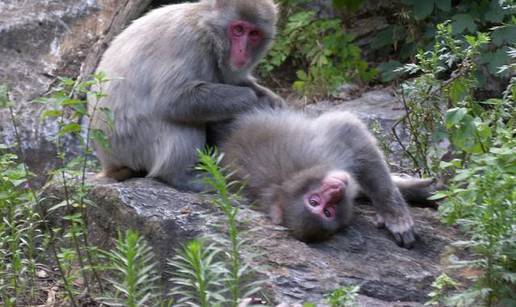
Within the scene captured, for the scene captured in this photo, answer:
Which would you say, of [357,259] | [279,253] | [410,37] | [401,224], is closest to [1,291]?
[279,253]

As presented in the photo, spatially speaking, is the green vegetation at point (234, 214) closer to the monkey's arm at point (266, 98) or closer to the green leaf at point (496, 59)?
the green leaf at point (496, 59)

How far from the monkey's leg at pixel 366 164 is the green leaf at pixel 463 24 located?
11.0 ft

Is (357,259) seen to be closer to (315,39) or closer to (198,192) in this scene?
(198,192)

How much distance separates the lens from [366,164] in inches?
225

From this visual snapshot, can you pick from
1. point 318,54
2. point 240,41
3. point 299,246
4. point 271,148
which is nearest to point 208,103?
point 240,41

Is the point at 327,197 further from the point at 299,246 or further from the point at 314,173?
the point at 299,246

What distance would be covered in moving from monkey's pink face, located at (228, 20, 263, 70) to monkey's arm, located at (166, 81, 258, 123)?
8.7 inches

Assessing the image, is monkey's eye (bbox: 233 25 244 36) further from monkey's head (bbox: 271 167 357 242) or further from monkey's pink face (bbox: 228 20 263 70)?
monkey's head (bbox: 271 167 357 242)

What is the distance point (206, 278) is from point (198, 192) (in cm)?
246

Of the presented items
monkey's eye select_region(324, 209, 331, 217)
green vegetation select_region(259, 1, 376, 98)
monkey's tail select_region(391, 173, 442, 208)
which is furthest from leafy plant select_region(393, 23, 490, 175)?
green vegetation select_region(259, 1, 376, 98)

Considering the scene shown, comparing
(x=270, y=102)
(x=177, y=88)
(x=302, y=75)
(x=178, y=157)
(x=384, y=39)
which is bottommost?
(x=302, y=75)

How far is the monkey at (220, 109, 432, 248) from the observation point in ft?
17.1

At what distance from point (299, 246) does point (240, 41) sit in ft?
6.40

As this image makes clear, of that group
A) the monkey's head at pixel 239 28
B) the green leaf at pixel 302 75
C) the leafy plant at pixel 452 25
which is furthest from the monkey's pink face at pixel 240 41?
the green leaf at pixel 302 75
